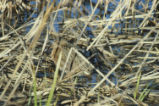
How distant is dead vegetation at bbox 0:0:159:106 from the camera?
2.40 meters

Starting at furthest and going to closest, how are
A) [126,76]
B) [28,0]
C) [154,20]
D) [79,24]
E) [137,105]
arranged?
[28,0]
[154,20]
[79,24]
[126,76]
[137,105]

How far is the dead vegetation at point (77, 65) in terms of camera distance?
94.7 inches

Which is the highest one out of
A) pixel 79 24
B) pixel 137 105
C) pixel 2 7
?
pixel 2 7

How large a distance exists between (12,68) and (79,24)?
108cm

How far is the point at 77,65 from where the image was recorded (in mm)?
2986

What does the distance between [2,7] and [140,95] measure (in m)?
2.12

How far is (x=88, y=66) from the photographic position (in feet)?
9.65

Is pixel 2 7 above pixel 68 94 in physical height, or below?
above

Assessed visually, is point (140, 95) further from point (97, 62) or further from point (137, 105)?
point (97, 62)

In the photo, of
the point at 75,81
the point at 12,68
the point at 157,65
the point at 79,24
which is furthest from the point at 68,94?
the point at 79,24

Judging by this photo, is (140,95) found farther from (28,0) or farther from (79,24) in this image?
(28,0)

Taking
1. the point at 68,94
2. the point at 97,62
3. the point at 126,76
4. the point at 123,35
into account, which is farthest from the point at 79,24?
the point at 68,94

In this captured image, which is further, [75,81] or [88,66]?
[88,66]

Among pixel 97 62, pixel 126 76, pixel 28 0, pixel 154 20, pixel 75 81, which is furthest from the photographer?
pixel 28 0
